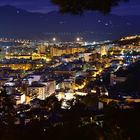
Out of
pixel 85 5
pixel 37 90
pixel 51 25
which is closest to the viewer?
pixel 85 5

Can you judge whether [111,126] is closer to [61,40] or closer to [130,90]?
[130,90]

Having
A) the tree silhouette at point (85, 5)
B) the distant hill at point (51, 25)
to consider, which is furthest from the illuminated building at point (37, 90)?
the distant hill at point (51, 25)

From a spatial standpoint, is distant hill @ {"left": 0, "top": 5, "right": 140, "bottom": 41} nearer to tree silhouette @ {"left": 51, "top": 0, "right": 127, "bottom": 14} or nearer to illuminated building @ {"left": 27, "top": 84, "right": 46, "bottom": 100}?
illuminated building @ {"left": 27, "top": 84, "right": 46, "bottom": 100}

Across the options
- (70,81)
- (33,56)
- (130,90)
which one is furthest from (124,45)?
(130,90)

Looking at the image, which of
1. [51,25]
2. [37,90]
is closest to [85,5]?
[37,90]

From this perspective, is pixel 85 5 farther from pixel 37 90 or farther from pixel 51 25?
pixel 51 25
